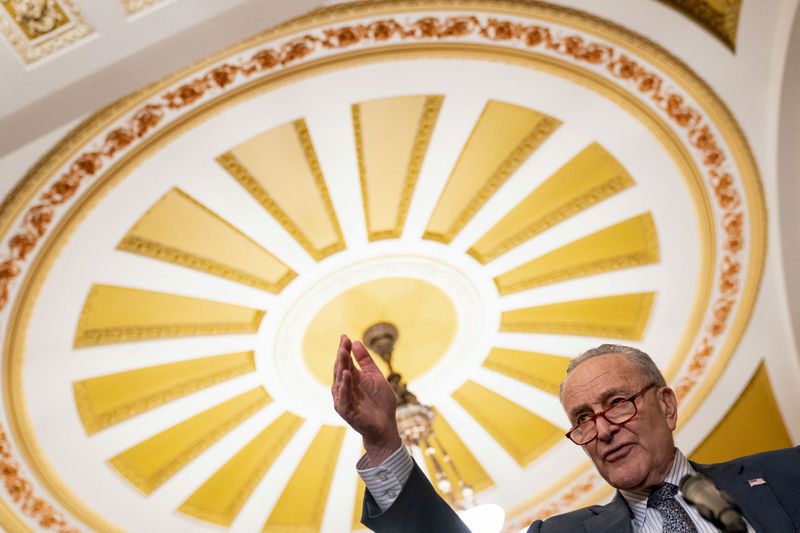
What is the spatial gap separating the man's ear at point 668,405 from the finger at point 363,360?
661 millimetres

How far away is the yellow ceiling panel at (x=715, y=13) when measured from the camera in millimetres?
3545

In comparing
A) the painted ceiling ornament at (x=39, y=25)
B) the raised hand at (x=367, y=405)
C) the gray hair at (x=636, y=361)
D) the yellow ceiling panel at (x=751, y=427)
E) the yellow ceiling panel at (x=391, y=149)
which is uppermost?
the painted ceiling ornament at (x=39, y=25)

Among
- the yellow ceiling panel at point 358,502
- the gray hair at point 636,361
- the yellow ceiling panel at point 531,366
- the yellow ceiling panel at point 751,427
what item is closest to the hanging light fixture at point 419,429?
the yellow ceiling panel at point 358,502

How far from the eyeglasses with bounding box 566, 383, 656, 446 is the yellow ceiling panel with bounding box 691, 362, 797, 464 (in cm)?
442

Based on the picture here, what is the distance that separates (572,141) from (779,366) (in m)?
2.63

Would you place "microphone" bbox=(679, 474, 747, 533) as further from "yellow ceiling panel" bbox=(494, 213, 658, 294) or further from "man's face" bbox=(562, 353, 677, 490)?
"yellow ceiling panel" bbox=(494, 213, 658, 294)

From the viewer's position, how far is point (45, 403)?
4.38 meters

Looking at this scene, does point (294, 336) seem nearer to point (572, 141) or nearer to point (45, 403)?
point (45, 403)

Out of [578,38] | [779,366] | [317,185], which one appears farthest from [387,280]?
[779,366]

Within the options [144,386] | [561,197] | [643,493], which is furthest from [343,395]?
[144,386]

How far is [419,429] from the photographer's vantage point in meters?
4.54

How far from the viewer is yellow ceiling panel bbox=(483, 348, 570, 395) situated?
555 centimetres

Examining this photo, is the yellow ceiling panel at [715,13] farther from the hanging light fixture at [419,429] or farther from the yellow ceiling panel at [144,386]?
the yellow ceiling panel at [144,386]

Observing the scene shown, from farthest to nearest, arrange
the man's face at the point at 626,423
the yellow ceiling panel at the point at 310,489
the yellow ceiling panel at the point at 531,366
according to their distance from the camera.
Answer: the yellow ceiling panel at the point at 310,489
the yellow ceiling panel at the point at 531,366
the man's face at the point at 626,423
